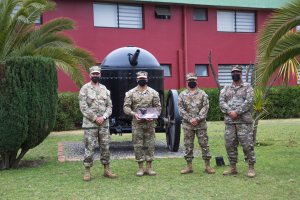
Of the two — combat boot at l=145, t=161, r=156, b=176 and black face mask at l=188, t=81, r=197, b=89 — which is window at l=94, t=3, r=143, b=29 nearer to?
black face mask at l=188, t=81, r=197, b=89

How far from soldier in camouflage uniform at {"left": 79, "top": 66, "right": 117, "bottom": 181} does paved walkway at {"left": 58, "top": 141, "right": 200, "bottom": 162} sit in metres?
2.22

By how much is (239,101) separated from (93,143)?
100 inches

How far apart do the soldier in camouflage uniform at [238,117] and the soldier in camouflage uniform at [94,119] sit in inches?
79.0

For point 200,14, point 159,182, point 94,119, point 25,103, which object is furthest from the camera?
point 200,14

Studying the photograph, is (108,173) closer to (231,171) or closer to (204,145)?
(204,145)

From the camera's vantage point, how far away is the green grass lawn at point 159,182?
6.28 meters

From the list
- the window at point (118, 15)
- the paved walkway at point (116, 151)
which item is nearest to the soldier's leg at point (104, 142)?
the paved walkway at point (116, 151)

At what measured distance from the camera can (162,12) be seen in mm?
21141

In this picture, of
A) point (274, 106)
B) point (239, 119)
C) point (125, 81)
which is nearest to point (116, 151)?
point (125, 81)

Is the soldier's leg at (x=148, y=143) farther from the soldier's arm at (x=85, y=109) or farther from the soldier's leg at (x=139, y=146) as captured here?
the soldier's arm at (x=85, y=109)

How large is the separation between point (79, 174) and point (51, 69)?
2.20m

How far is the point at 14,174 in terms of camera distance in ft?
26.4

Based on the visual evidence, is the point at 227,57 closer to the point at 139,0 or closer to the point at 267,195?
the point at 139,0

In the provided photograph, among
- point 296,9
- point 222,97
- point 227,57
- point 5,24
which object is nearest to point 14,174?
point 5,24
